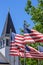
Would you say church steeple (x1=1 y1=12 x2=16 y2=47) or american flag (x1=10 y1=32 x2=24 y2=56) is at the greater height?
american flag (x1=10 y1=32 x2=24 y2=56)

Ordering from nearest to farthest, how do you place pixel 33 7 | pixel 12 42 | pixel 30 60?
pixel 12 42, pixel 33 7, pixel 30 60

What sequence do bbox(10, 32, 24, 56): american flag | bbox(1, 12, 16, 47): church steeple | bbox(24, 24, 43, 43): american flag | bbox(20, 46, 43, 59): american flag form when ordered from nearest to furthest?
bbox(24, 24, 43, 43): american flag < bbox(10, 32, 24, 56): american flag < bbox(20, 46, 43, 59): american flag < bbox(1, 12, 16, 47): church steeple

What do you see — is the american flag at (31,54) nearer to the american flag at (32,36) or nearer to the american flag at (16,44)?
the american flag at (16,44)

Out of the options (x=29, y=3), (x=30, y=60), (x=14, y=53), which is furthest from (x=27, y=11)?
(x=14, y=53)

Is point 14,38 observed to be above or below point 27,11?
below

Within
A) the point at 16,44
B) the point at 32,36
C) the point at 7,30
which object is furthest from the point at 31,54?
the point at 7,30

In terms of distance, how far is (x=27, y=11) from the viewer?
27.2 m

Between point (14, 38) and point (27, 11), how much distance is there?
587 cm

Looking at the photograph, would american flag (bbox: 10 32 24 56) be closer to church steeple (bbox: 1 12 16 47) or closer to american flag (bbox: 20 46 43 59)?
american flag (bbox: 20 46 43 59)

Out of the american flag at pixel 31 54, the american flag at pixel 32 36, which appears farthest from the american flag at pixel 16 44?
the american flag at pixel 32 36

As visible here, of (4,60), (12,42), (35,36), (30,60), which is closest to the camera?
(35,36)

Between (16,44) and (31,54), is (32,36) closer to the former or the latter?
(16,44)

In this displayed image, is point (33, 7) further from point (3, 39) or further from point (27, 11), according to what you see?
point (3, 39)

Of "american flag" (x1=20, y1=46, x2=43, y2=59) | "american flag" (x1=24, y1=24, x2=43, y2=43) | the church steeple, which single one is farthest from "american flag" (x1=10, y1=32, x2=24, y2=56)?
the church steeple
